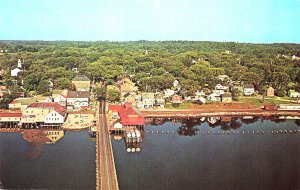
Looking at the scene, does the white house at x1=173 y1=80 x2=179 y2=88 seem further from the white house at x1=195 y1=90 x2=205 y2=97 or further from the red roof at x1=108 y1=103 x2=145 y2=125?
the red roof at x1=108 y1=103 x2=145 y2=125

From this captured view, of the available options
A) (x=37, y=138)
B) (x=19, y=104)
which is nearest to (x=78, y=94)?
(x=19, y=104)

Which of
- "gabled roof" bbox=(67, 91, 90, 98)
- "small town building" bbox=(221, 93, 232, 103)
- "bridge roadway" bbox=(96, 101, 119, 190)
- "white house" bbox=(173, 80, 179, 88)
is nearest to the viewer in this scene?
"bridge roadway" bbox=(96, 101, 119, 190)

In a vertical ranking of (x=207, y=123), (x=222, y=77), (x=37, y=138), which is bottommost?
(x=37, y=138)

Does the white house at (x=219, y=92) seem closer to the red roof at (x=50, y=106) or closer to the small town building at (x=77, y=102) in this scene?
the small town building at (x=77, y=102)

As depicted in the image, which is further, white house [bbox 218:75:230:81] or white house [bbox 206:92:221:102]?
white house [bbox 218:75:230:81]

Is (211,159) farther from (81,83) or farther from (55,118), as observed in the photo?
(81,83)

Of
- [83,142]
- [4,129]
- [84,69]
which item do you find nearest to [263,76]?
[84,69]

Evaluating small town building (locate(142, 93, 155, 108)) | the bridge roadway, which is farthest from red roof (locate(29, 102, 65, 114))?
small town building (locate(142, 93, 155, 108))
